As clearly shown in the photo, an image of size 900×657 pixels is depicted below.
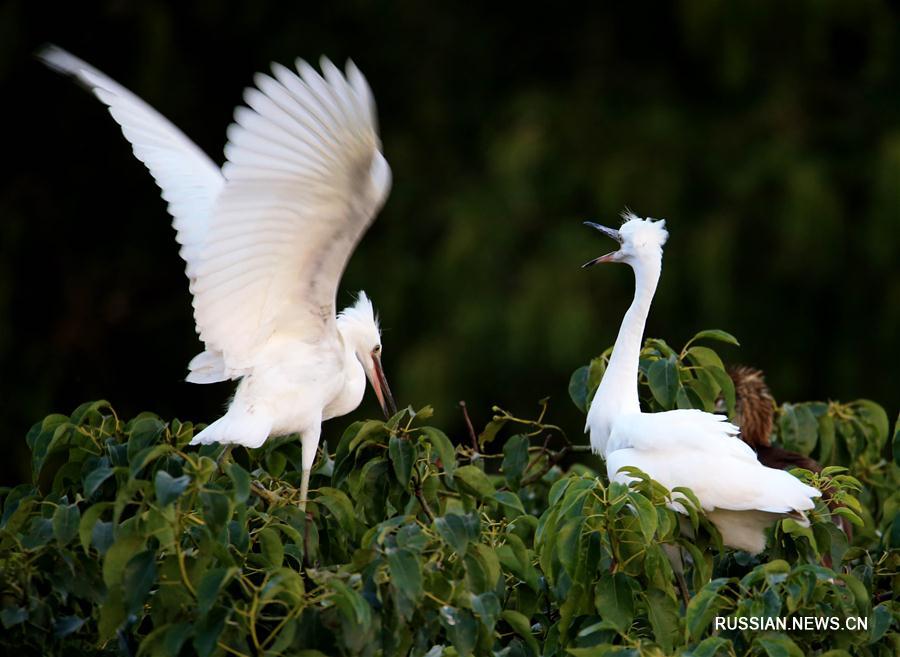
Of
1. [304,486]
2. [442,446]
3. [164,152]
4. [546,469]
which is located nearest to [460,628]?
[442,446]

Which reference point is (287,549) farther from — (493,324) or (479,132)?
(479,132)

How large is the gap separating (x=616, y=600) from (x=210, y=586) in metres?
0.62

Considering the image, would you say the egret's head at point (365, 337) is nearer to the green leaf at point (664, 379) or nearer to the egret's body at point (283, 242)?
the egret's body at point (283, 242)

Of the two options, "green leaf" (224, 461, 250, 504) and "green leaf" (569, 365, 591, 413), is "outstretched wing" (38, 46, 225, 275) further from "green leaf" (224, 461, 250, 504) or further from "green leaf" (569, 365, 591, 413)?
"green leaf" (224, 461, 250, 504)

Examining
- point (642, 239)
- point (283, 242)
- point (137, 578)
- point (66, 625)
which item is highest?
point (642, 239)

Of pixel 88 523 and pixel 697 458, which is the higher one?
pixel 697 458

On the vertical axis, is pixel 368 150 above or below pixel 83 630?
above

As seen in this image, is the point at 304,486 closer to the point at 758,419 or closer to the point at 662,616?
the point at 662,616

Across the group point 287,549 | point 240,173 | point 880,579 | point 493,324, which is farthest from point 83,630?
point 493,324

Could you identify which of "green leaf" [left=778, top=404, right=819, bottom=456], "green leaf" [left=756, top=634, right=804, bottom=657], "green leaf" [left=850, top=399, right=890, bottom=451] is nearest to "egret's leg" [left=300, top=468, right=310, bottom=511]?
"green leaf" [left=756, top=634, right=804, bottom=657]

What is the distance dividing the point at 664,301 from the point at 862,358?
1064mm

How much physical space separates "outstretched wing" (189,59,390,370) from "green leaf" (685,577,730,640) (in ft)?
3.00

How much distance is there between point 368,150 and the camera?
2.45 metres

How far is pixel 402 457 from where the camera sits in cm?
222
